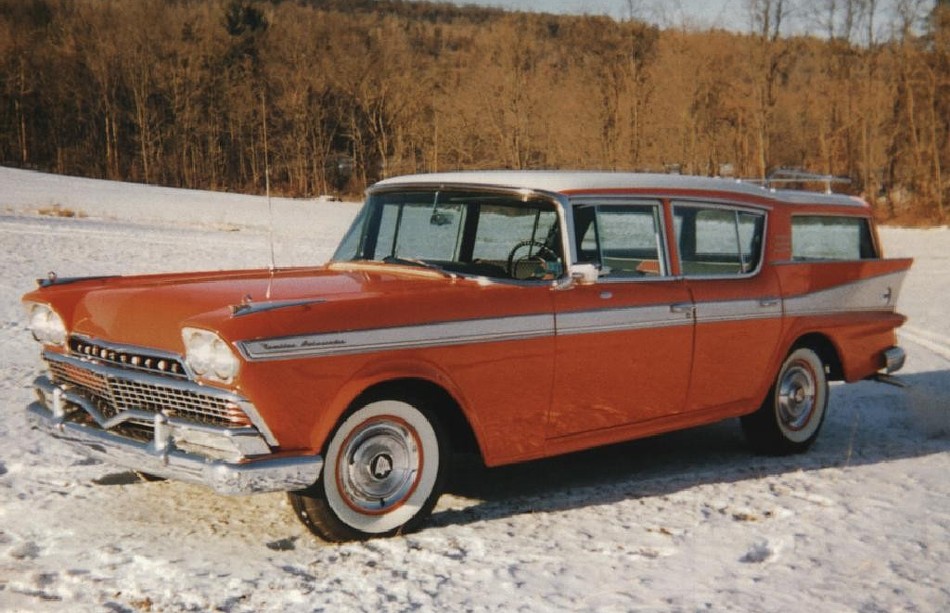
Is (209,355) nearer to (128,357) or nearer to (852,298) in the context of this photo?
(128,357)

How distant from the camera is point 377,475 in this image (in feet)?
15.6

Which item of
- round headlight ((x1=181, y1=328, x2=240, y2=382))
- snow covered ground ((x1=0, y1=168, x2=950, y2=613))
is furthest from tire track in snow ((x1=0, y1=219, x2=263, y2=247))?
round headlight ((x1=181, y1=328, x2=240, y2=382))

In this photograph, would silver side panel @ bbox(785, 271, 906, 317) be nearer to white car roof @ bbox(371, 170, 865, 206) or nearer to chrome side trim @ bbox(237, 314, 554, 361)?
A: white car roof @ bbox(371, 170, 865, 206)

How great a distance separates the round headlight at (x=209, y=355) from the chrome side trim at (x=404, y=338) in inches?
3.4

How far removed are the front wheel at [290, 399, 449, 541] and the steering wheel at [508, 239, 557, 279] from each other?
1.06 m

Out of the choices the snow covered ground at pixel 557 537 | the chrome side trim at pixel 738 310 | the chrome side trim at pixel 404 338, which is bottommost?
the snow covered ground at pixel 557 537

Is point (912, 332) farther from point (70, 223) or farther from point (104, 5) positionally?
point (104, 5)

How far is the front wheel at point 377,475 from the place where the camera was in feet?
15.1

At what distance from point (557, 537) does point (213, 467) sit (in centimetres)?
169

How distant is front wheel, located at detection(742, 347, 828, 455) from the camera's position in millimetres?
6781

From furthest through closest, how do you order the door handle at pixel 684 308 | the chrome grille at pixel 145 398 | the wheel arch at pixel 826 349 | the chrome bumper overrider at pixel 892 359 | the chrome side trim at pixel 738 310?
the chrome bumper overrider at pixel 892 359 < the wheel arch at pixel 826 349 < the chrome side trim at pixel 738 310 < the door handle at pixel 684 308 < the chrome grille at pixel 145 398

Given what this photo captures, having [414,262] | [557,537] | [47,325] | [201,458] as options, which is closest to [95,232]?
[47,325]

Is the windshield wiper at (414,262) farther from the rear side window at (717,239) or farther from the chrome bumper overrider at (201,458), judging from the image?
the rear side window at (717,239)

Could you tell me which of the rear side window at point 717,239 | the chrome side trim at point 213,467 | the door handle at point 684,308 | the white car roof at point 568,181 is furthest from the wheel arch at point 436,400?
the rear side window at point 717,239
